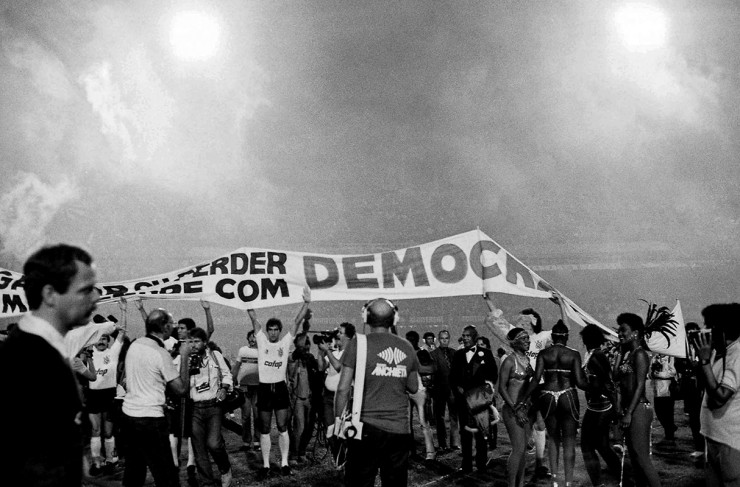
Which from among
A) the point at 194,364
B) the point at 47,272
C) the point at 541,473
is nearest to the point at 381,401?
the point at 47,272

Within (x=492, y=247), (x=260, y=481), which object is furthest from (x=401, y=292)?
(x=260, y=481)

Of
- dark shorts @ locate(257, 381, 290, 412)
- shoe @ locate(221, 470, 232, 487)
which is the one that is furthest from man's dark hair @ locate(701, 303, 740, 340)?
dark shorts @ locate(257, 381, 290, 412)

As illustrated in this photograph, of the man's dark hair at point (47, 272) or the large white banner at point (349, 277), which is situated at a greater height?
the large white banner at point (349, 277)

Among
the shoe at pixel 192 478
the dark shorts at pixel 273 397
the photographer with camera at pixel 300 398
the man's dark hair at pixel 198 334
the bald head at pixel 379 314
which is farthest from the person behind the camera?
the photographer with camera at pixel 300 398

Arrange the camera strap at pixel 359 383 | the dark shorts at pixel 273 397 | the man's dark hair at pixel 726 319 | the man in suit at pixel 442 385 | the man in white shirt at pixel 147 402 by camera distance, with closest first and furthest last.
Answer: the man's dark hair at pixel 726 319, the camera strap at pixel 359 383, the man in white shirt at pixel 147 402, the dark shorts at pixel 273 397, the man in suit at pixel 442 385

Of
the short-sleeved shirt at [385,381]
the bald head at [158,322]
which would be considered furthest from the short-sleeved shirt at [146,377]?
the short-sleeved shirt at [385,381]

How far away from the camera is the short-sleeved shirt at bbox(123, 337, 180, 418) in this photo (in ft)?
20.9

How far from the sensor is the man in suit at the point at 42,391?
7.97ft

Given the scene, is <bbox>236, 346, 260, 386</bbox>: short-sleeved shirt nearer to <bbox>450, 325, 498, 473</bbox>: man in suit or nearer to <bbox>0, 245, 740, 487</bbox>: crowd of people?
<bbox>0, 245, 740, 487</bbox>: crowd of people

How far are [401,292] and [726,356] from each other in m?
4.75

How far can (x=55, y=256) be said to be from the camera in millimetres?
2791

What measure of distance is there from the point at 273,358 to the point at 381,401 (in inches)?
179

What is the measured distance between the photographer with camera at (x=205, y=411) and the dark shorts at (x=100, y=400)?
2648 millimetres

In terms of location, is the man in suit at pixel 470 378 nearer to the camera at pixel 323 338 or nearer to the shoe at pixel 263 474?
the camera at pixel 323 338
